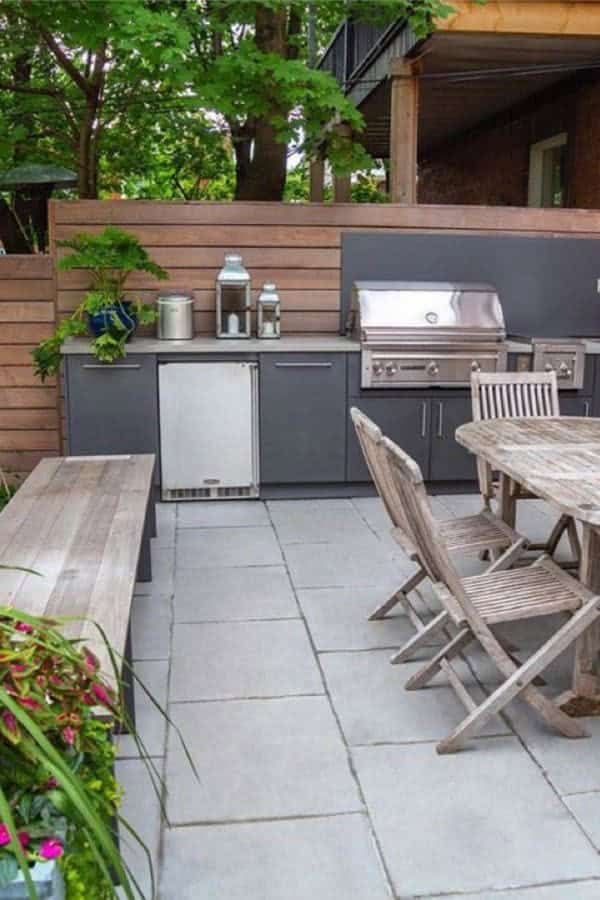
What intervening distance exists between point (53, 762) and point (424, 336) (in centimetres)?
412

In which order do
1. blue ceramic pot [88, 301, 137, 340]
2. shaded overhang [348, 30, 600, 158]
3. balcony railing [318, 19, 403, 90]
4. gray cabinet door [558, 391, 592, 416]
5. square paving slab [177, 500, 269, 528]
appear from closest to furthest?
square paving slab [177, 500, 269, 528]
blue ceramic pot [88, 301, 137, 340]
gray cabinet door [558, 391, 592, 416]
shaded overhang [348, 30, 600, 158]
balcony railing [318, 19, 403, 90]

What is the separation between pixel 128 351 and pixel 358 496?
158cm

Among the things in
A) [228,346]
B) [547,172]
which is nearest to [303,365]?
[228,346]

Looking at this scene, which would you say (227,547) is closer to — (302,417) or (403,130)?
(302,417)

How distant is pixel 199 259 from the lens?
5332mm

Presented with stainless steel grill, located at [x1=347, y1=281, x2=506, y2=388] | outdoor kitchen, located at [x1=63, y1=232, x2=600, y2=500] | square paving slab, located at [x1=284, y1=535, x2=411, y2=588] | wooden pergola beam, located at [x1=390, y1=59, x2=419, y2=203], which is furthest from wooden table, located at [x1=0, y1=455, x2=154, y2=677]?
wooden pergola beam, located at [x1=390, y1=59, x2=419, y2=203]

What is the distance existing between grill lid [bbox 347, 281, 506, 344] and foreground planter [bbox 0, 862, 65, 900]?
159 inches

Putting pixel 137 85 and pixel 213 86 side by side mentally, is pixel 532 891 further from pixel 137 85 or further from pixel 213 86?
pixel 137 85

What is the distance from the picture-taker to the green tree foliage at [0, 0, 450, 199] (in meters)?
4.84

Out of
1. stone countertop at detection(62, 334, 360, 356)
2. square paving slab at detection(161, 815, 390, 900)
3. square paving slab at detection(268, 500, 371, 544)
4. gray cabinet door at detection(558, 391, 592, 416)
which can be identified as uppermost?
stone countertop at detection(62, 334, 360, 356)

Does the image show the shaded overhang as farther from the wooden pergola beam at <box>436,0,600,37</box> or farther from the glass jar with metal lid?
the glass jar with metal lid

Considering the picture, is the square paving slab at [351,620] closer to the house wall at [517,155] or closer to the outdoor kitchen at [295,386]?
the outdoor kitchen at [295,386]

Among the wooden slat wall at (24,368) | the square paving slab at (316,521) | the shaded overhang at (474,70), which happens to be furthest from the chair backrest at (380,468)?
the shaded overhang at (474,70)

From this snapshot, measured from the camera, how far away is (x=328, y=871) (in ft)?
6.41
